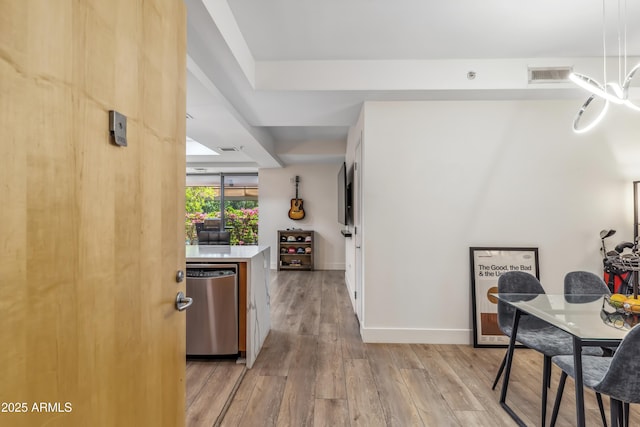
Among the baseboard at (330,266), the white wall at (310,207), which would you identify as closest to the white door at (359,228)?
the white wall at (310,207)

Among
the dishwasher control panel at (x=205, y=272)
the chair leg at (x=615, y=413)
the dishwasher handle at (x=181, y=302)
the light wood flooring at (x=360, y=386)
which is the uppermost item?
the dishwasher handle at (x=181, y=302)

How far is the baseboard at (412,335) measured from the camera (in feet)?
9.87

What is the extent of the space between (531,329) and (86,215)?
2.68 m

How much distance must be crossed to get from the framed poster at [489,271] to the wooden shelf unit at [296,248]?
13.3ft

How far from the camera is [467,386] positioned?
2.26 meters

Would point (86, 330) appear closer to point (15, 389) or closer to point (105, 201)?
point (15, 389)

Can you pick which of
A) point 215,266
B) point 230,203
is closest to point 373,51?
point 215,266

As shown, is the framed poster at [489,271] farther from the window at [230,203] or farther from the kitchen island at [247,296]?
the window at [230,203]

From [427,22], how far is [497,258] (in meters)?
2.19

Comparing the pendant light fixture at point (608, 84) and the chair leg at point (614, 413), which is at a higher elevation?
the pendant light fixture at point (608, 84)

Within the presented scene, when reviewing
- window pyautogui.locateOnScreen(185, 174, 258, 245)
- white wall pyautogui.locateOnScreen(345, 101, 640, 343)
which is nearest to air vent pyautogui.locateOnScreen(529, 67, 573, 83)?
white wall pyautogui.locateOnScreen(345, 101, 640, 343)

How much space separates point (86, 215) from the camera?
0.79 meters

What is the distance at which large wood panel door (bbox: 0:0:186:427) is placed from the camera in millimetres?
613

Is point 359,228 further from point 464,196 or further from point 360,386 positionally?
point 360,386
